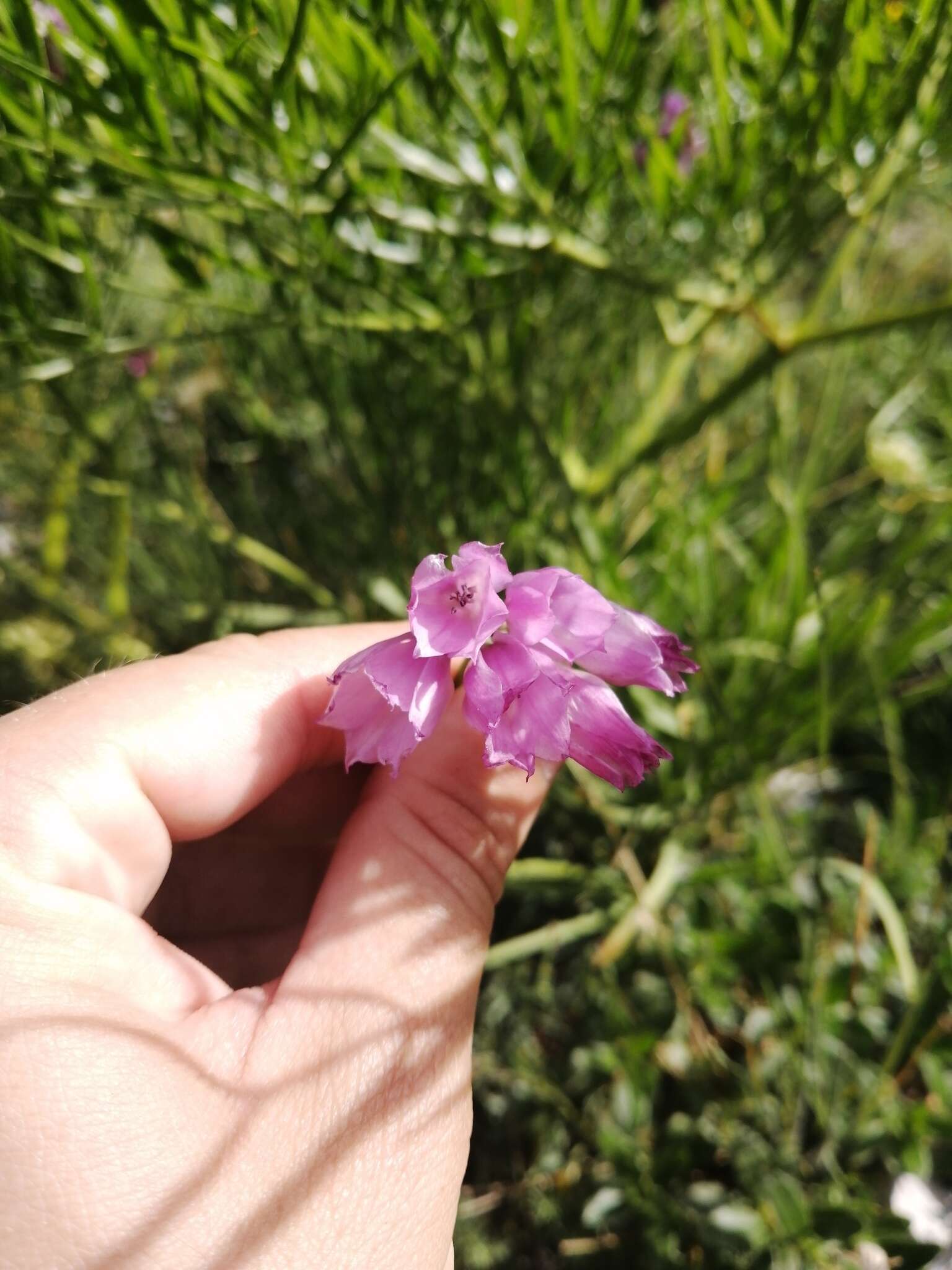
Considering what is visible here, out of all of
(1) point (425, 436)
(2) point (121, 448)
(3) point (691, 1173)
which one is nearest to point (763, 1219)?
(3) point (691, 1173)

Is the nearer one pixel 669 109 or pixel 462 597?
pixel 462 597

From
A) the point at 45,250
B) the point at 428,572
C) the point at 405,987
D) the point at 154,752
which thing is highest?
the point at 45,250

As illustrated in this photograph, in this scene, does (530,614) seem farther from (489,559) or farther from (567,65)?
(567,65)

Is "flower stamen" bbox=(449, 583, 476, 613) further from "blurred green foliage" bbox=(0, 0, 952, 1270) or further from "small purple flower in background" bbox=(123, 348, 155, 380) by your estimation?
"small purple flower in background" bbox=(123, 348, 155, 380)

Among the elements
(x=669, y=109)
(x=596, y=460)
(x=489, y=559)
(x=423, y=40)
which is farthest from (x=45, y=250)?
(x=596, y=460)

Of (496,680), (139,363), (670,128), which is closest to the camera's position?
(496,680)
